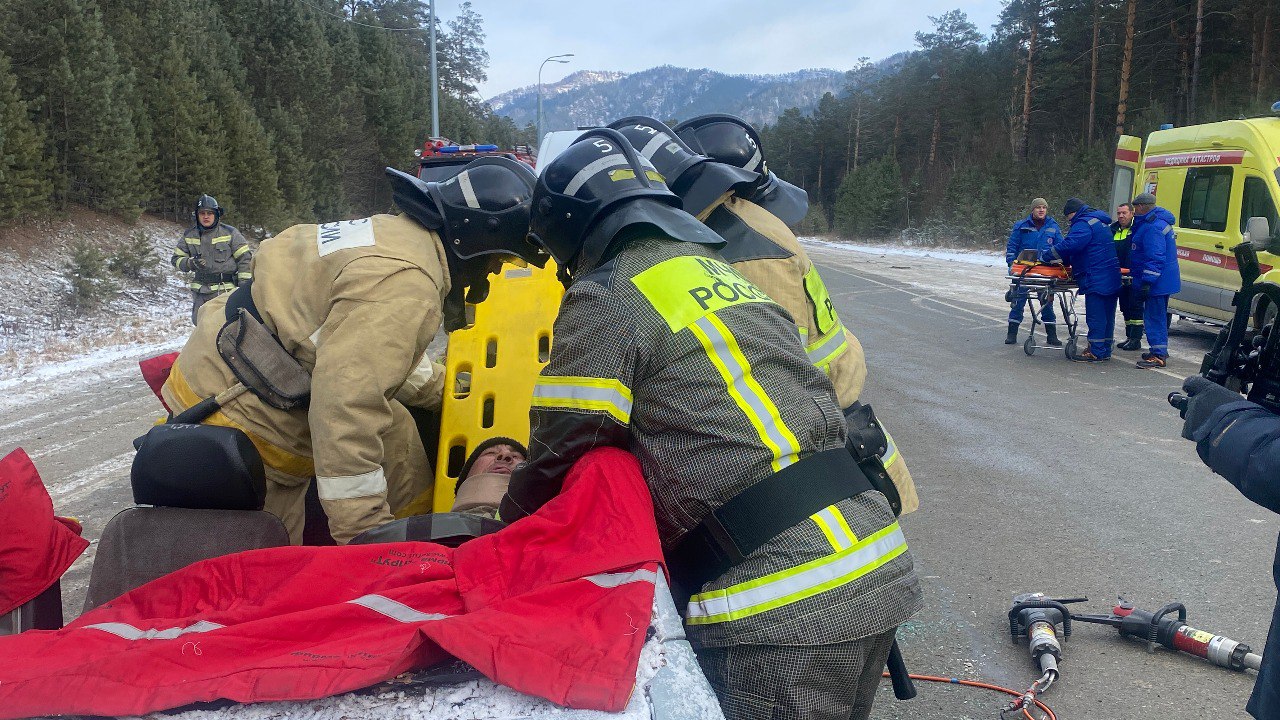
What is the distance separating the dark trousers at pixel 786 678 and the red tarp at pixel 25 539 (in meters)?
1.60

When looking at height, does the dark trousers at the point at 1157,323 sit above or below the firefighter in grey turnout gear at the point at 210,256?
below

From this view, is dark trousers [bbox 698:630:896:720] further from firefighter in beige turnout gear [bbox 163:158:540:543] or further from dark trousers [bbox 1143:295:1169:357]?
dark trousers [bbox 1143:295:1169:357]

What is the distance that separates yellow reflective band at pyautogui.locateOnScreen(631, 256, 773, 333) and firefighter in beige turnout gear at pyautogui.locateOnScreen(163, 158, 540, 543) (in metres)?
1.00

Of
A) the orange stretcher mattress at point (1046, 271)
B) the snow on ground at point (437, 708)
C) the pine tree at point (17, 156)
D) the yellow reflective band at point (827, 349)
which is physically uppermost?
the pine tree at point (17, 156)

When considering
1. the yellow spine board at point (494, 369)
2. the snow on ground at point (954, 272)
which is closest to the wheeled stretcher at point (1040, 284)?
the snow on ground at point (954, 272)

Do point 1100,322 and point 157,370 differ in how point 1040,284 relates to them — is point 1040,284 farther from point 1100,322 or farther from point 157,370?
point 157,370

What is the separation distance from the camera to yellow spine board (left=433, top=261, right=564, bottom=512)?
3.77 metres

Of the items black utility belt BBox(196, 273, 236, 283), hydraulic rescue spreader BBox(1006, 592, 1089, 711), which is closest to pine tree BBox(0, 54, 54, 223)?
black utility belt BBox(196, 273, 236, 283)

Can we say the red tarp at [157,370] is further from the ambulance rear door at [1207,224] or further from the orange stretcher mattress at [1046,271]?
the ambulance rear door at [1207,224]

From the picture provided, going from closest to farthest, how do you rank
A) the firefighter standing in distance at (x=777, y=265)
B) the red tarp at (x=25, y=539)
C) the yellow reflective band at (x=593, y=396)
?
1. the yellow reflective band at (x=593, y=396)
2. the red tarp at (x=25, y=539)
3. the firefighter standing in distance at (x=777, y=265)

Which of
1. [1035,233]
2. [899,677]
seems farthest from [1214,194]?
[899,677]

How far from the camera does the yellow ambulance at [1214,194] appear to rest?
10484 mm

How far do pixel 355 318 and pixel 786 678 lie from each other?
1.60 meters

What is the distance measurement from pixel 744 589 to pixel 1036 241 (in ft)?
40.4
